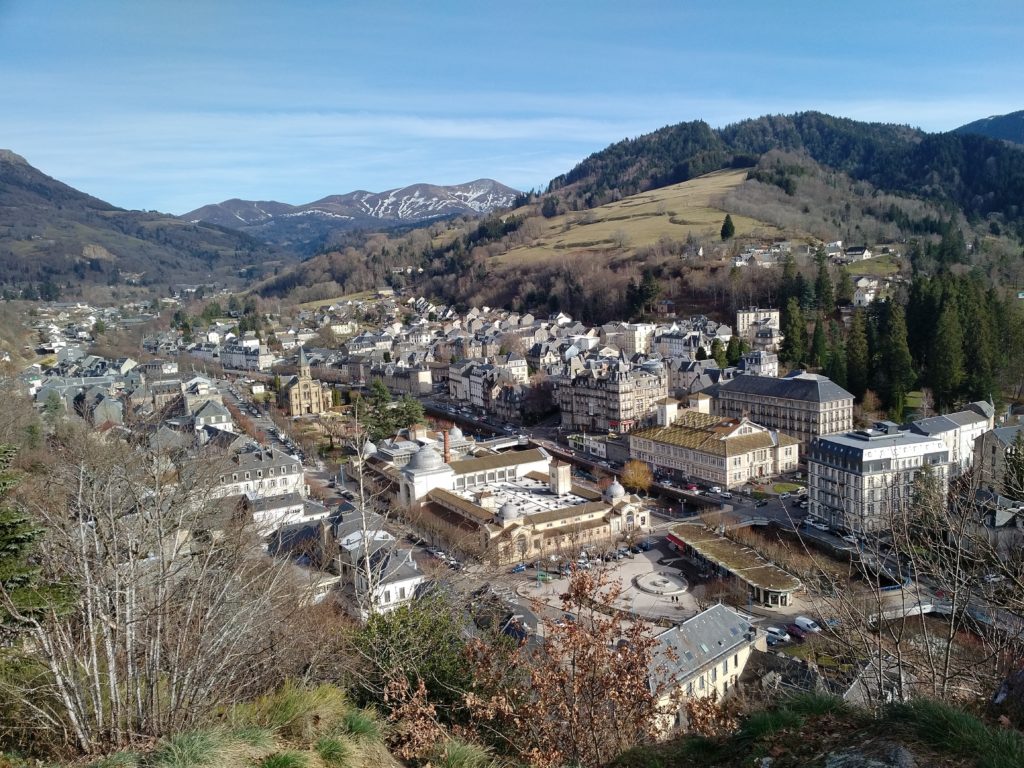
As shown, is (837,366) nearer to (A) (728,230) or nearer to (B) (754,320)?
(B) (754,320)

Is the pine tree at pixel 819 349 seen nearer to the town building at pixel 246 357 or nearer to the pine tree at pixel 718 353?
the pine tree at pixel 718 353

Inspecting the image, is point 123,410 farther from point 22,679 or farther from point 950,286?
point 950,286

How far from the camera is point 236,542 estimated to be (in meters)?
9.05

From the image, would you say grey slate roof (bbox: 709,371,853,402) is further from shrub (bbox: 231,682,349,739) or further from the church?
shrub (bbox: 231,682,349,739)

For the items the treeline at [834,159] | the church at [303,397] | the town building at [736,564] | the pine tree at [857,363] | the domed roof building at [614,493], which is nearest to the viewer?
the town building at [736,564]

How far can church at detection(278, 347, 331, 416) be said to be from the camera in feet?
161

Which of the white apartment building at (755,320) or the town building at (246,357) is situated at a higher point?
the white apartment building at (755,320)

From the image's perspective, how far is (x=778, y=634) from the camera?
1931 centimetres

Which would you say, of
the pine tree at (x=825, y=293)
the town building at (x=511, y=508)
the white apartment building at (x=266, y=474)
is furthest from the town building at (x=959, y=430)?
the white apartment building at (x=266, y=474)

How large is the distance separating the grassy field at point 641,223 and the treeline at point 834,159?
8657 millimetres

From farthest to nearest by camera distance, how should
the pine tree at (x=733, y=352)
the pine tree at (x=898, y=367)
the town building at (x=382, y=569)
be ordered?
the pine tree at (x=733, y=352)
the pine tree at (x=898, y=367)
the town building at (x=382, y=569)

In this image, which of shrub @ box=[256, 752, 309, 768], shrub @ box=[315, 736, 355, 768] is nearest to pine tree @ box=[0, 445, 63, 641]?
shrub @ box=[256, 752, 309, 768]

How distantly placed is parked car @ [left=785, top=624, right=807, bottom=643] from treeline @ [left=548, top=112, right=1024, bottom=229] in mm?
80526

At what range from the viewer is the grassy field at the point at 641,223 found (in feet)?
266
